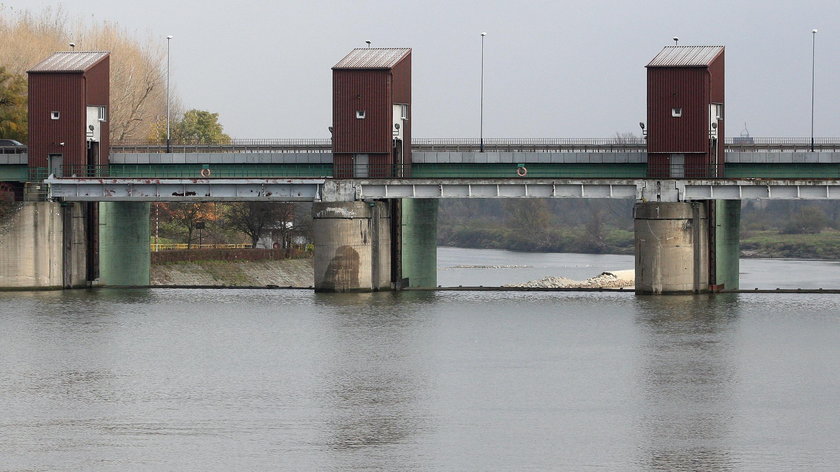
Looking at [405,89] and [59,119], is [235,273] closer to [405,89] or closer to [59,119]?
[59,119]

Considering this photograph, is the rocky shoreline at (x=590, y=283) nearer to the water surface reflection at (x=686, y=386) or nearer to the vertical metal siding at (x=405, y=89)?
the vertical metal siding at (x=405, y=89)

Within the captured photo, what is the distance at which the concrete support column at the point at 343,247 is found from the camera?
258 feet

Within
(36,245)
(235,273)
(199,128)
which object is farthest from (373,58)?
(199,128)

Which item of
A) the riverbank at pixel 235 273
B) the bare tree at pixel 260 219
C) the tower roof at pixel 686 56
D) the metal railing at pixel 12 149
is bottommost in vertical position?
the riverbank at pixel 235 273

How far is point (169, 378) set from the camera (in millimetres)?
44312

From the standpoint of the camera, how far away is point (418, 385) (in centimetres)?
4303

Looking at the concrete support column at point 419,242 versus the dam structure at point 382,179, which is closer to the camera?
the dam structure at point 382,179

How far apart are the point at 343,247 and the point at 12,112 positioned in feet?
112

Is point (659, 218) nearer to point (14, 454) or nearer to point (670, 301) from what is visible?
point (670, 301)

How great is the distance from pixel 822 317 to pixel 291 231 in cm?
7194

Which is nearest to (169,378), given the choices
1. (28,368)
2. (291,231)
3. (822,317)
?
(28,368)

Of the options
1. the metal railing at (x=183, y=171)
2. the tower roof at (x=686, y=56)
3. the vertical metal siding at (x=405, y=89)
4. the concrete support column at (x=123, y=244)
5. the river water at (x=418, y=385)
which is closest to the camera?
the river water at (x=418, y=385)

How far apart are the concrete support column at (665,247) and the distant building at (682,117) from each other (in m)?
3.35

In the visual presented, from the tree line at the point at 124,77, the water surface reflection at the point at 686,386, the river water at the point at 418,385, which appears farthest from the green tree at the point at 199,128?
the water surface reflection at the point at 686,386
